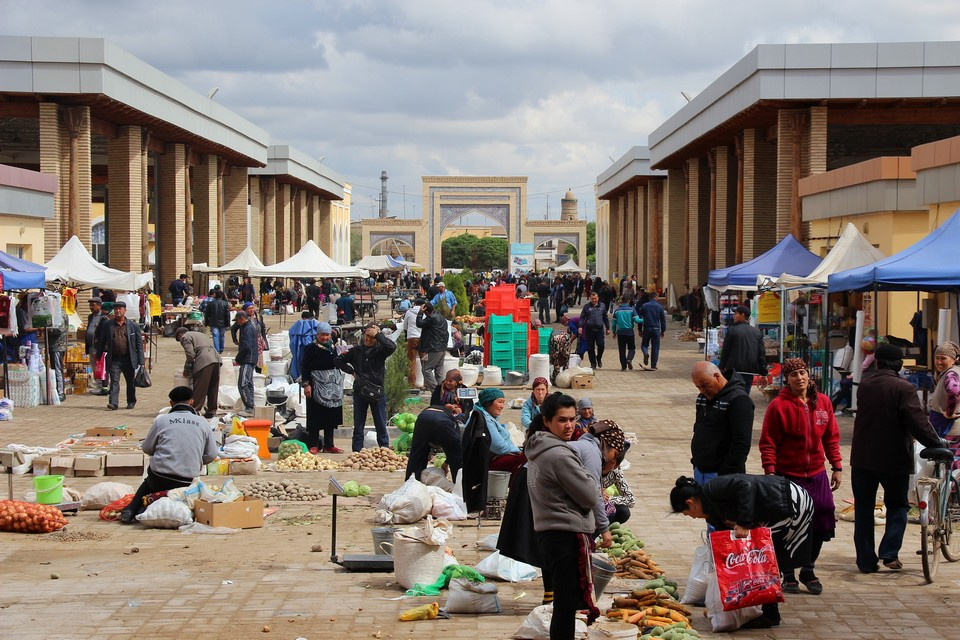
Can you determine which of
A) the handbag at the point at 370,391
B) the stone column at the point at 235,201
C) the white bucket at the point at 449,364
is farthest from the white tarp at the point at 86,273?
the stone column at the point at 235,201

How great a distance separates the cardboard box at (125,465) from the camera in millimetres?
11883

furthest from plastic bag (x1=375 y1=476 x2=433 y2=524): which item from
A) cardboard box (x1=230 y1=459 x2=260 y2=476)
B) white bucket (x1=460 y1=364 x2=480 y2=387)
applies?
white bucket (x1=460 y1=364 x2=480 y2=387)

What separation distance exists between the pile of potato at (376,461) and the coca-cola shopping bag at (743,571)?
639cm

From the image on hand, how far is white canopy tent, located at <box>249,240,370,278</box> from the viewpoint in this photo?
27847mm

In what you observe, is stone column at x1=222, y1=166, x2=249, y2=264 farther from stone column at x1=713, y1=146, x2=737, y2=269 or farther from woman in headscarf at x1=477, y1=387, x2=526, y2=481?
woman in headscarf at x1=477, y1=387, x2=526, y2=481

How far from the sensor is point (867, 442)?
7.86 meters

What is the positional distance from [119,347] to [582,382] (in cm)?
767

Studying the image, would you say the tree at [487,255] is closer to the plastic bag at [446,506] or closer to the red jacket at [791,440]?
the plastic bag at [446,506]

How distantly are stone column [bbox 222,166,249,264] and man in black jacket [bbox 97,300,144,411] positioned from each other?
29.2 metres

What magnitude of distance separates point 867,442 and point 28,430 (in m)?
10.9

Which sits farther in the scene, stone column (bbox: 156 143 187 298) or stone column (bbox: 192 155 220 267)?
stone column (bbox: 192 155 220 267)

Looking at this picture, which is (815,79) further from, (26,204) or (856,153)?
(26,204)

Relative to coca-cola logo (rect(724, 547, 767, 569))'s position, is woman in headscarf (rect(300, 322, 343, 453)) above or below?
above

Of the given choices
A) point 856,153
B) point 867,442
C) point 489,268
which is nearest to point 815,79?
point 856,153
